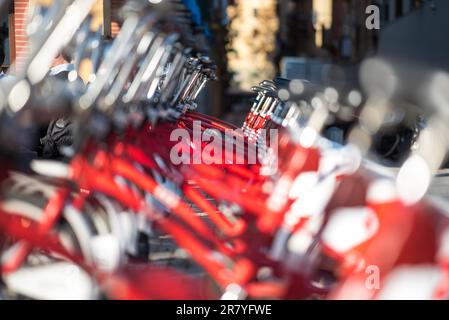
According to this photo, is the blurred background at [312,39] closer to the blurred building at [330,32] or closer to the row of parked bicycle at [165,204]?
the blurred building at [330,32]

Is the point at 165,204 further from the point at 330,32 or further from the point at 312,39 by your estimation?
the point at 312,39

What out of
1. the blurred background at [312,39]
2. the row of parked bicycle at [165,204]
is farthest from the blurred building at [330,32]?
the row of parked bicycle at [165,204]

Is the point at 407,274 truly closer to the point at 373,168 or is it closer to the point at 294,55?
the point at 373,168

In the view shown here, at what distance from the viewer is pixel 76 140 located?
15.4 ft

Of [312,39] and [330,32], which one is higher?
[330,32]

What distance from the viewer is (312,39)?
5766cm

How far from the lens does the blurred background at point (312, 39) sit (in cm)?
1316

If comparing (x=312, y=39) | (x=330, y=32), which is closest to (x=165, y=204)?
(x=330, y=32)

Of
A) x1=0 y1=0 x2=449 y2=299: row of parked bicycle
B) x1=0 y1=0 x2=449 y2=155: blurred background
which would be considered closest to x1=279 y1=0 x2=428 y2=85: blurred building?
x1=0 y1=0 x2=449 y2=155: blurred background

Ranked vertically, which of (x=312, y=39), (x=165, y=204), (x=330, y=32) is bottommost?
(x=312, y=39)

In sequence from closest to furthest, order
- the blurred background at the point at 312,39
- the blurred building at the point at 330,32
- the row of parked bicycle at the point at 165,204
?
the row of parked bicycle at the point at 165,204 → the blurred background at the point at 312,39 → the blurred building at the point at 330,32

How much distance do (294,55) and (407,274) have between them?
5580 cm

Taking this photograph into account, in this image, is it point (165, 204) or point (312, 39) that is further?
point (312, 39)
